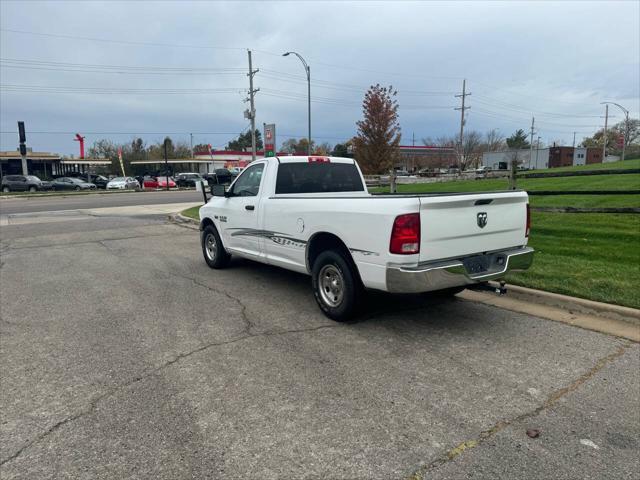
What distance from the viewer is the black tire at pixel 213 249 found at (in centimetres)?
792

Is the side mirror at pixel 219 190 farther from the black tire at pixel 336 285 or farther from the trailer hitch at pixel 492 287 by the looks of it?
the trailer hitch at pixel 492 287

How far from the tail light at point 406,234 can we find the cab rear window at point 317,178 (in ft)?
8.37

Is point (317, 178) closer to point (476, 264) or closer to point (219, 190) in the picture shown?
point (219, 190)

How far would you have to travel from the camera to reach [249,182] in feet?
23.0

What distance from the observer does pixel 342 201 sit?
16.1ft

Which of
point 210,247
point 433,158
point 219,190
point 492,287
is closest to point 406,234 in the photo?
point 492,287

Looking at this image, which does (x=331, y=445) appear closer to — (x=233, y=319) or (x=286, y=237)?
(x=233, y=319)

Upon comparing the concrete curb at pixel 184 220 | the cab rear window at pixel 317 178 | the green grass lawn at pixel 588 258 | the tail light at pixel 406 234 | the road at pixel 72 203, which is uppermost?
the cab rear window at pixel 317 178

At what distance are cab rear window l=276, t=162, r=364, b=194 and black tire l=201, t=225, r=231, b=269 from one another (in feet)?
6.63

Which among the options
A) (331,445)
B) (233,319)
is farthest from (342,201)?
(331,445)

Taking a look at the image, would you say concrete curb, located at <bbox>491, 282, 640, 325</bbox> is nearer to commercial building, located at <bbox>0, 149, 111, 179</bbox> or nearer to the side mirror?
the side mirror

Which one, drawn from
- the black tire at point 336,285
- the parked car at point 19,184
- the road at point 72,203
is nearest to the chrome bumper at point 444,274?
the black tire at point 336,285

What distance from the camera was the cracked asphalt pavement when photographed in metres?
2.77

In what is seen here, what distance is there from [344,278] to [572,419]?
240 centimetres
